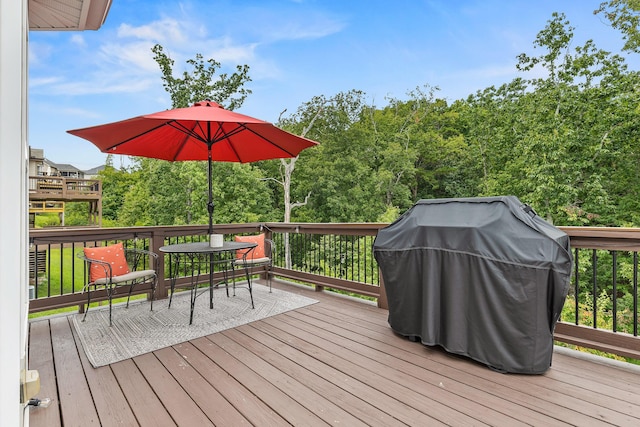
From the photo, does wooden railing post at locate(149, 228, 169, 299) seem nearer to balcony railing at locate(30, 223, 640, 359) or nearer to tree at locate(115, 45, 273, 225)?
balcony railing at locate(30, 223, 640, 359)

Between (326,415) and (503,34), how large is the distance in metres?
16.6

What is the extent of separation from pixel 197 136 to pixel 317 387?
8.96 feet

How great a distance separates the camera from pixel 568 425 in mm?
1774

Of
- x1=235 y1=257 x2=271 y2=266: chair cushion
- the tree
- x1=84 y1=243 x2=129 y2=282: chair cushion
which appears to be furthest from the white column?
the tree

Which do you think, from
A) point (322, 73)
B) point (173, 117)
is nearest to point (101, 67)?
point (322, 73)

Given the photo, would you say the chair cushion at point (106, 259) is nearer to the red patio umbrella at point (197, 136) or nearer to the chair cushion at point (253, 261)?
the red patio umbrella at point (197, 136)

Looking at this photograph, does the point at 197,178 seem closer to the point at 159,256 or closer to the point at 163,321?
the point at 159,256

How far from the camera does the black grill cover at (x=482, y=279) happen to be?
87.6 inches

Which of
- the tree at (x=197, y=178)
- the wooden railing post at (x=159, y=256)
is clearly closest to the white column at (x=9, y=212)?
the wooden railing post at (x=159, y=256)

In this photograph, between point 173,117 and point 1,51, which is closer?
point 1,51

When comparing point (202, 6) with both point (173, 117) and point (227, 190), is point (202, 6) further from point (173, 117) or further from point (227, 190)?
point (173, 117)

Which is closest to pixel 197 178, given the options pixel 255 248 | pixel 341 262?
pixel 255 248

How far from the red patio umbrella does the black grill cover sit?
1765 millimetres

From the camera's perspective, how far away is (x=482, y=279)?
7.86 ft
